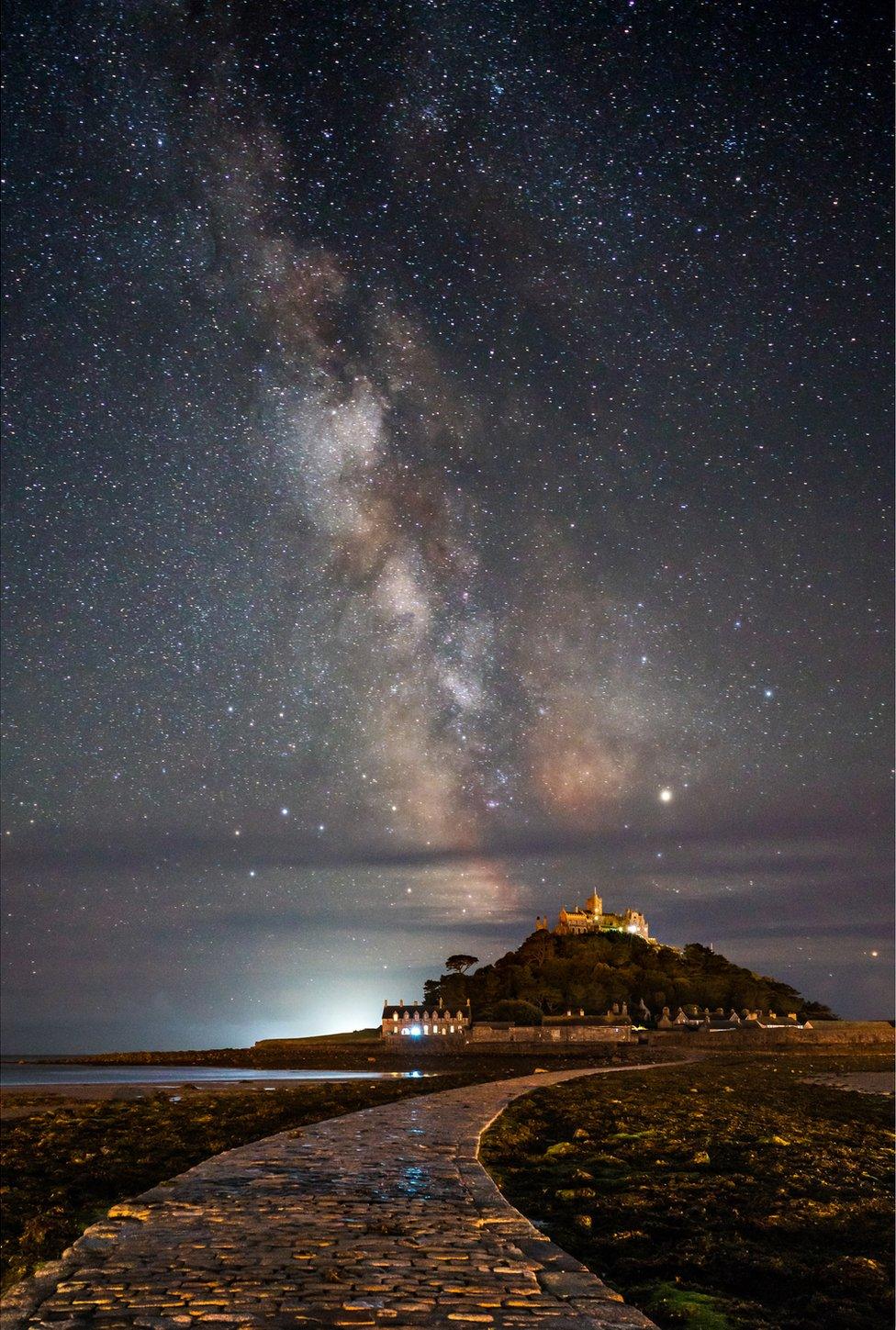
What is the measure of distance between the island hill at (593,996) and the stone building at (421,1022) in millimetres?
135

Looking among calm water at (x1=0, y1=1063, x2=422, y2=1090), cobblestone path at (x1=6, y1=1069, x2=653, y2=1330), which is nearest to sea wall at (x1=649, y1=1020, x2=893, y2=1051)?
calm water at (x1=0, y1=1063, x2=422, y2=1090)

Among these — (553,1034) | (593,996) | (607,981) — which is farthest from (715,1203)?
(607,981)

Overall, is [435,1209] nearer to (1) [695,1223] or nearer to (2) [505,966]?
(1) [695,1223]

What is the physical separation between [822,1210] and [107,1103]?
28396mm

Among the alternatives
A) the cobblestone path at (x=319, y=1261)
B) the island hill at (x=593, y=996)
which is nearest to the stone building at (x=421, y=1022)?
the island hill at (x=593, y=996)

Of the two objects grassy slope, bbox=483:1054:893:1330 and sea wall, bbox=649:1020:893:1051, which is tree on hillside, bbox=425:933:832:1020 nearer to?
sea wall, bbox=649:1020:893:1051

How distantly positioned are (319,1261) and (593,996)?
440ft

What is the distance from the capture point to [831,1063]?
67.8 meters

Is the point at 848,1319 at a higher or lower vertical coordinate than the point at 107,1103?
higher

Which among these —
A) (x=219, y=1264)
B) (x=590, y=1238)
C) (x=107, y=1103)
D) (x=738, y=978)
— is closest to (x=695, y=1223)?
(x=590, y=1238)

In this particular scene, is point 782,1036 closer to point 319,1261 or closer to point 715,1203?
point 715,1203

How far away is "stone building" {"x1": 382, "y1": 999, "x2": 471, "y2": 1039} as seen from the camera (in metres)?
114

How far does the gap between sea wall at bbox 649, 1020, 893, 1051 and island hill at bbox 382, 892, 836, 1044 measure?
2.46 meters

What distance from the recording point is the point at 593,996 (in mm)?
133750
